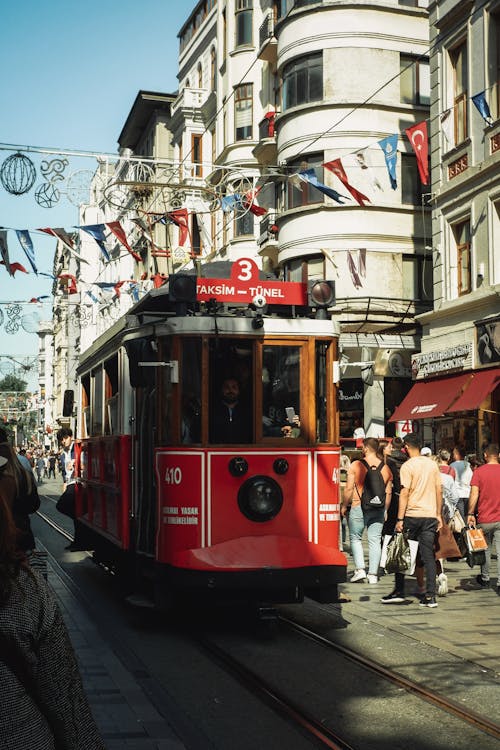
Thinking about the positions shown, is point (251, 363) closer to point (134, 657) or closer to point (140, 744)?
point (134, 657)

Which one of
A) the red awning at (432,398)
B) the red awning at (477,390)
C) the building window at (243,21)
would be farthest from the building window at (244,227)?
the red awning at (477,390)

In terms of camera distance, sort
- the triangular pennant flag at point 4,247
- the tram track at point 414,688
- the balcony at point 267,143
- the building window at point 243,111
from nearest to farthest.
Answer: the tram track at point 414,688
the triangular pennant flag at point 4,247
the balcony at point 267,143
the building window at point 243,111

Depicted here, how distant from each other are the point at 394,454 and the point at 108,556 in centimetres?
426

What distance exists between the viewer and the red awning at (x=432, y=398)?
23.7 m

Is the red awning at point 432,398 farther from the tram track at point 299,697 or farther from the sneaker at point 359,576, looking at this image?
the tram track at point 299,697

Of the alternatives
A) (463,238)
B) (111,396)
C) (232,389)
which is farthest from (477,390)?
(232,389)

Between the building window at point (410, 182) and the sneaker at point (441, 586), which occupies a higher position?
the building window at point (410, 182)

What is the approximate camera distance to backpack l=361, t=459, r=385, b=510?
1334 centimetres

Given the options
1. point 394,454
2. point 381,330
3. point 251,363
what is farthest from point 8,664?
point 381,330

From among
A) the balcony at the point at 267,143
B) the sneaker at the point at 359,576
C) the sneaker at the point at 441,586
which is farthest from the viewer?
the balcony at the point at 267,143

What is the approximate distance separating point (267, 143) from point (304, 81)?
3.25 metres

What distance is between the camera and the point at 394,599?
1182cm

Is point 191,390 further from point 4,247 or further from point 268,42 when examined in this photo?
point 268,42

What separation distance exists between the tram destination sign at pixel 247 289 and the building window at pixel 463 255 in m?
14.4
